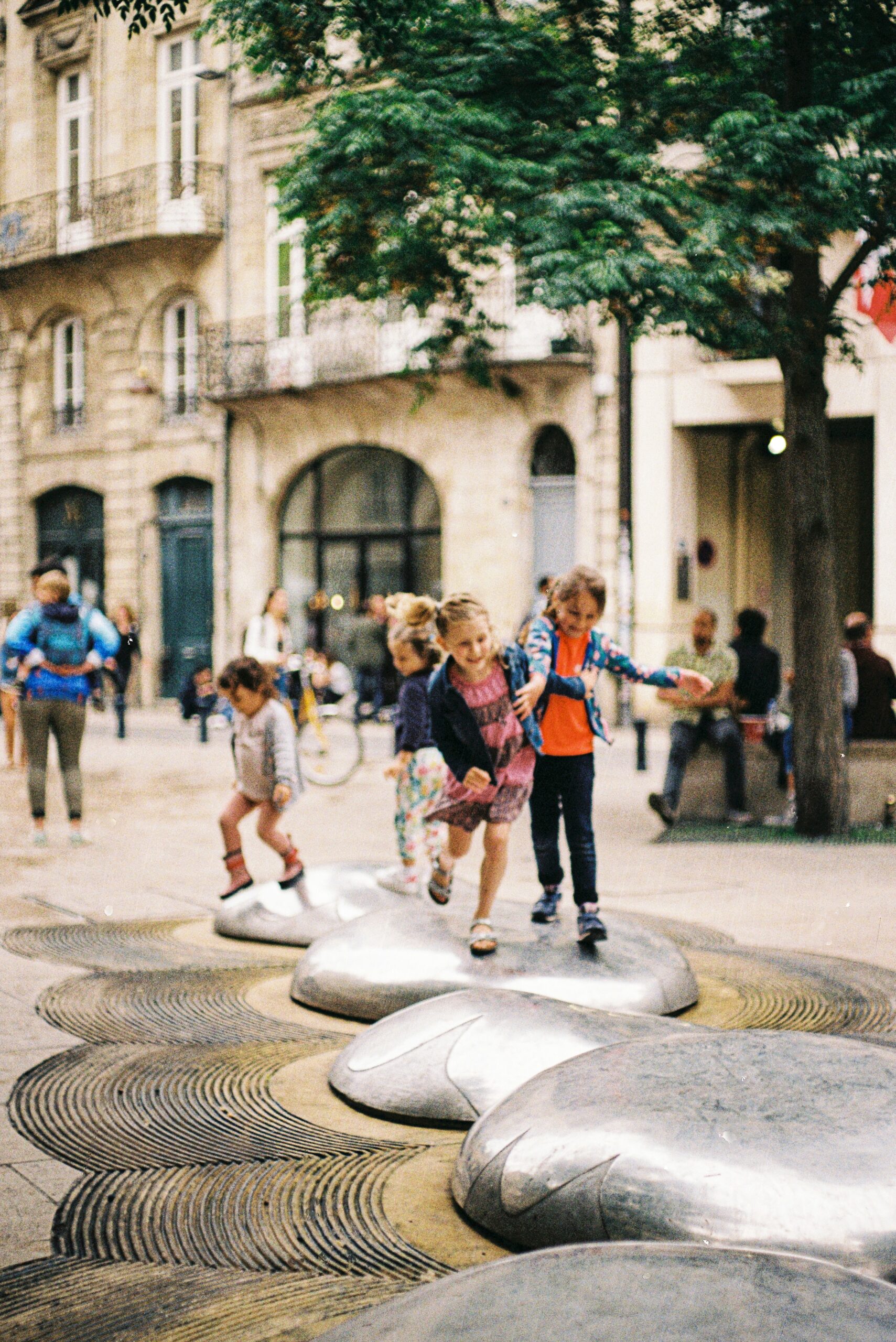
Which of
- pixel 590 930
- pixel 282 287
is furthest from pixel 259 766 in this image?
pixel 282 287

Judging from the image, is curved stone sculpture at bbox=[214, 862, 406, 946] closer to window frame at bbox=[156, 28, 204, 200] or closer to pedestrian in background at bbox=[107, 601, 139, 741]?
pedestrian in background at bbox=[107, 601, 139, 741]

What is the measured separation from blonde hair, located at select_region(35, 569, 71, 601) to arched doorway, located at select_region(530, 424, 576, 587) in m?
12.7

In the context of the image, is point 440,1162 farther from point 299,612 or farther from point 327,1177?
point 299,612

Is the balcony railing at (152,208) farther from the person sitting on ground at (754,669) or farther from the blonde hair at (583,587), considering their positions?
the blonde hair at (583,587)

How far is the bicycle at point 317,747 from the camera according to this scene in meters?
14.7

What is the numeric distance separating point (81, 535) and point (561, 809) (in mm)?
22940

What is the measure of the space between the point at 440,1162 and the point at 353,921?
2.02m

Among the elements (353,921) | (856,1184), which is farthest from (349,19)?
(856,1184)

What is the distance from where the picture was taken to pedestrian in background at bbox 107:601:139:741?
19859 millimetres

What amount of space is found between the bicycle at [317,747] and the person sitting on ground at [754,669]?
14.5 feet

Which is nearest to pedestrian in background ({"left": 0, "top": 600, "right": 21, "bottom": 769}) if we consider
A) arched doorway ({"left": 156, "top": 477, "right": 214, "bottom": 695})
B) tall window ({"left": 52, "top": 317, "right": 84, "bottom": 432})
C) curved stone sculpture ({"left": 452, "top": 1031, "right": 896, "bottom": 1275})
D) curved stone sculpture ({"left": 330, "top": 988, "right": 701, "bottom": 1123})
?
arched doorway ({"left": 156, "top": 477, "right": 214, "bottom": 695})

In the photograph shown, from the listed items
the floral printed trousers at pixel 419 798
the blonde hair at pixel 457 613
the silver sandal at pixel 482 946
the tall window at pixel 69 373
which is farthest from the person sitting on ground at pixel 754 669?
the tall window at pixel 69 373

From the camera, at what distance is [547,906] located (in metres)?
6.32

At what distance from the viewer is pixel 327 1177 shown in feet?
12.8
